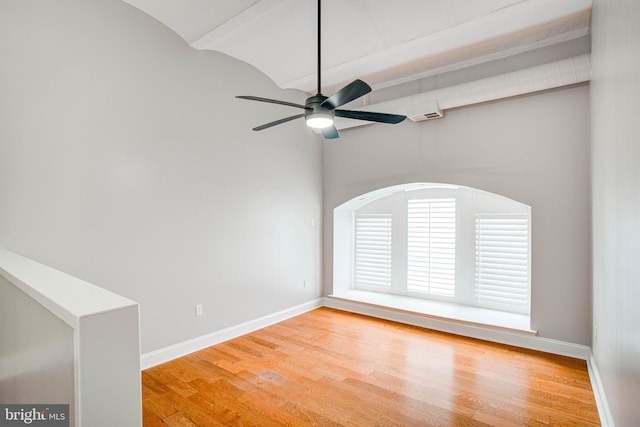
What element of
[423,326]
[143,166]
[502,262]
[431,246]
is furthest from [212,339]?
[502,262]

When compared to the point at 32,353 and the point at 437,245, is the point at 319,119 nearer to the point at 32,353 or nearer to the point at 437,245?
the point at 32,353

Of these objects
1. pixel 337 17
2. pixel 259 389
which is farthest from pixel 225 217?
pixel 337 17

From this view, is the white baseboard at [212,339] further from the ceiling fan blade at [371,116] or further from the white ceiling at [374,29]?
the white ceiling at [374,29]

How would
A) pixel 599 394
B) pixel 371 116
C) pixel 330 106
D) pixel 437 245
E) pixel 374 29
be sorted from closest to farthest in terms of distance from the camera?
1. pixel 330 106
2. pixel 599 394
3. pixel 371 116
4. pixel 374 29
5. pixel 437 245

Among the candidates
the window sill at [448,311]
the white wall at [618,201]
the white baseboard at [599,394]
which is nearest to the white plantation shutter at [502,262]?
the window sill at [448,311]

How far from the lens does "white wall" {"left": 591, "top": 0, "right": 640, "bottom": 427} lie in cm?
158

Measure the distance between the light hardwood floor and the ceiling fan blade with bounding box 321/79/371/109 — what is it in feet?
7.64

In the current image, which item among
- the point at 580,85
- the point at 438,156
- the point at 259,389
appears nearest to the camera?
the point at 259,389

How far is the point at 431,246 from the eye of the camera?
16.7 feet

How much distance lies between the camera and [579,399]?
2689 mm

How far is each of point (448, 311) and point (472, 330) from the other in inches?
19.3

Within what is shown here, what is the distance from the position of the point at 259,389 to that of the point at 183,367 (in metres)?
0.93

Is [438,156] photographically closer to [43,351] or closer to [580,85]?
[580,85]
